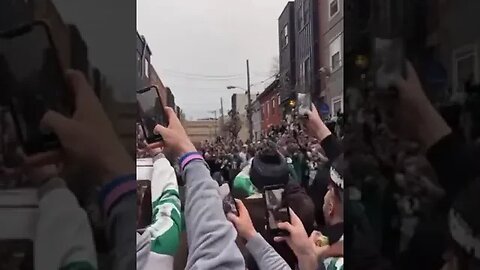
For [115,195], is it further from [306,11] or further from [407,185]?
[306,11]

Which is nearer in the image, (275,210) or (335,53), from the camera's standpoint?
(335,53)

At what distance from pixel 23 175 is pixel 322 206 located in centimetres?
150

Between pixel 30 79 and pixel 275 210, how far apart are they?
1.25 m

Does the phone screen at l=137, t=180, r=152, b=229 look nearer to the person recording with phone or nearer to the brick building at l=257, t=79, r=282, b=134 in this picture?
the person recording with phone

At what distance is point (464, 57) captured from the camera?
3.19 feet

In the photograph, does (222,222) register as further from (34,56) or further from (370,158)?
(34,56)

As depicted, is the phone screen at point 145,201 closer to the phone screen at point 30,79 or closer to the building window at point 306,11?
the building window at point 306,11

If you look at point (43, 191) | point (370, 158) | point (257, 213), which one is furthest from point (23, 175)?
point (257, 213)

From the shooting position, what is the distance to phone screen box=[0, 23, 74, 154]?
881 millimetres

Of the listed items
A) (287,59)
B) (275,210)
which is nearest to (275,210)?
(275,210)

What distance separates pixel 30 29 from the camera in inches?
34.8

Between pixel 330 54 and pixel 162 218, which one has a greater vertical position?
pixel 330 54

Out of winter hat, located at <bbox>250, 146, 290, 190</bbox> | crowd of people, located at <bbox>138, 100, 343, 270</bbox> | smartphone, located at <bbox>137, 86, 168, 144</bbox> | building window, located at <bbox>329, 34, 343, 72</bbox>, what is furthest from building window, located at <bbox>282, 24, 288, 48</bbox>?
winter hat, located at <bbox>250, 146, 290, 190</bbox>

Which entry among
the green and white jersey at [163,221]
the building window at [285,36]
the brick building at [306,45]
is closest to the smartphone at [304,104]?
the brick building at [306,45]
